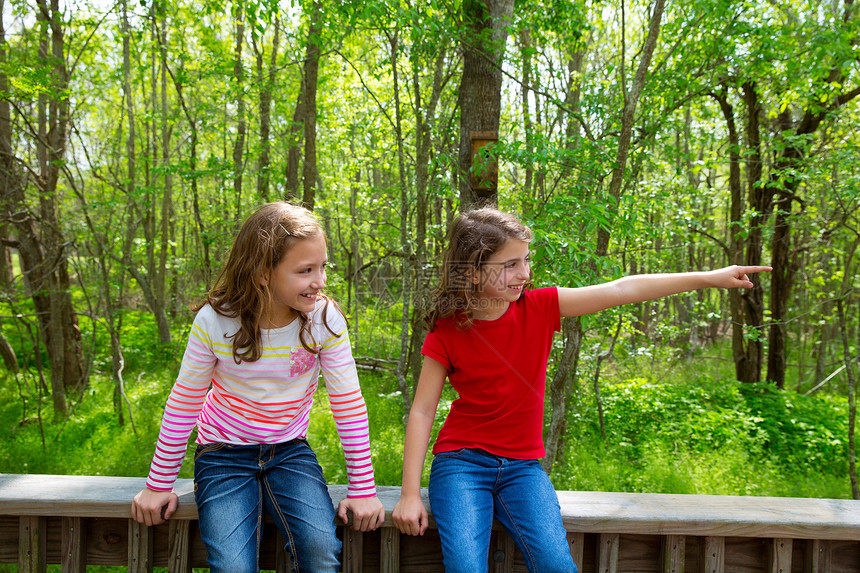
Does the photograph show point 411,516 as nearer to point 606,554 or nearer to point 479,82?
point 606,554

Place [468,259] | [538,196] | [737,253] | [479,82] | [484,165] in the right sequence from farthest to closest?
[737,253] < [538,196] < [479,82] < [484,165] < [468,259]

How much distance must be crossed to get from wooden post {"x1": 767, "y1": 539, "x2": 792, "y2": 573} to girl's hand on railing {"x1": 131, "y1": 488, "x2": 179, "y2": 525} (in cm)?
182

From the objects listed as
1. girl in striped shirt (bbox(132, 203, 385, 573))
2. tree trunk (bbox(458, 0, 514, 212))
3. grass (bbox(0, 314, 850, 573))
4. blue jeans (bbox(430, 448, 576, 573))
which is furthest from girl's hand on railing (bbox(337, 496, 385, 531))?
grass (bbox(0, 314, 850, 573))

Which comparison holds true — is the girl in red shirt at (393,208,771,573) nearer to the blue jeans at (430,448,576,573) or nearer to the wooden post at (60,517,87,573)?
the blue jeans at (430,448,576,573)

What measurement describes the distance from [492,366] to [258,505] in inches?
33.5

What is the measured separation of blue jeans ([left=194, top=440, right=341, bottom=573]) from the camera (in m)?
1.52

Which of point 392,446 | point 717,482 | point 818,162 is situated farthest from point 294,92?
point 717,482

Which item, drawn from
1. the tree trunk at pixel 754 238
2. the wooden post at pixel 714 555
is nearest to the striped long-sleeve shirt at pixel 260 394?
the wooden post at pixel 714 555

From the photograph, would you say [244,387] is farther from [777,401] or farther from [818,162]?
[777,401]

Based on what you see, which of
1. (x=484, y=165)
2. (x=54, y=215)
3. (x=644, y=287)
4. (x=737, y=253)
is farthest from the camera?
(x=737, y=253)

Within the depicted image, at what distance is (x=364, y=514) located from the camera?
1.59 m

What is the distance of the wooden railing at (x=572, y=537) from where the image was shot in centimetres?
162

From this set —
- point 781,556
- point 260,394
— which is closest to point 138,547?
point 260,394

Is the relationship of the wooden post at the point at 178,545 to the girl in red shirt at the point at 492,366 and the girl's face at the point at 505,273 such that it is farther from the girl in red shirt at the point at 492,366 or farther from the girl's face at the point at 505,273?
the girl's face at the point at 505,273
